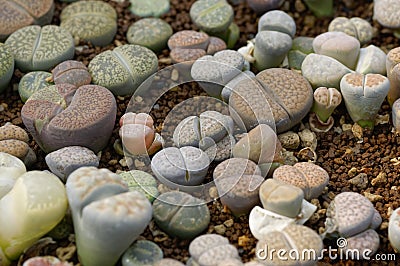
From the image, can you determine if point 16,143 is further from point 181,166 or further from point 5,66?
point 181,166

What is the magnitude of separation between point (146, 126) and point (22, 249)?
496 millimetres

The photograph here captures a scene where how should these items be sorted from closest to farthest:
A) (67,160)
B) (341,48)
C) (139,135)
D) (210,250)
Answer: (210,250) → (67,160) → (139,135) → (341,48)

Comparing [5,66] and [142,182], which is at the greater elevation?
[5,66]

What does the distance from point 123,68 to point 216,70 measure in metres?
0.29

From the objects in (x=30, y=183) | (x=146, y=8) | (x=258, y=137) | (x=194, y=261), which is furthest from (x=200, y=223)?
(x=146, y=8)

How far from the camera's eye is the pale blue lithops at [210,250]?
5.39ft

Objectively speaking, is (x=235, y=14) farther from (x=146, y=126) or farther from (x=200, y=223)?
(x=200, y=223)

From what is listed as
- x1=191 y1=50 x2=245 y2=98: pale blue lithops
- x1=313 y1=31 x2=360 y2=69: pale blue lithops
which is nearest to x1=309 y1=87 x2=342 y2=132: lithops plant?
x1=313 y1=31 x2=360 y2=69: pale blue lithops

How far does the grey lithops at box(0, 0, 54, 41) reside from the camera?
2312 mm

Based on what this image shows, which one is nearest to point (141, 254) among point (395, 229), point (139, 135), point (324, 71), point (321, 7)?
point (139, 135)

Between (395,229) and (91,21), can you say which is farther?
(91,21)

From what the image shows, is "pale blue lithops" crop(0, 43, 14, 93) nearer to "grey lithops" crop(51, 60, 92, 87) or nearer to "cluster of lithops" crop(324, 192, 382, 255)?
"grey lithops" crop(51, 60, 92, 87)

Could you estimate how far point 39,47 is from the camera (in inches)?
86.5

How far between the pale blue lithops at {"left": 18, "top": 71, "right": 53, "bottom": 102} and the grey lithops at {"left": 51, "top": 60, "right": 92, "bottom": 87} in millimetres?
24
